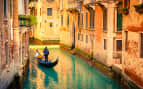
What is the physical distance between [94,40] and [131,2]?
6.23 metres

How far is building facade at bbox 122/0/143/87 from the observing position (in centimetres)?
884

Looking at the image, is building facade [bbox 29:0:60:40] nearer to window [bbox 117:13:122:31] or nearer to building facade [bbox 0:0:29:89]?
window [bbox 117:13:122:31]

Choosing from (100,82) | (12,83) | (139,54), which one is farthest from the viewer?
(100,82)

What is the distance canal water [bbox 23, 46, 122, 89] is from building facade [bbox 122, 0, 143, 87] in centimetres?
124

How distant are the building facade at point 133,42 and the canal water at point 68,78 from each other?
4.06 ft

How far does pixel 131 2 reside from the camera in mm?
9695

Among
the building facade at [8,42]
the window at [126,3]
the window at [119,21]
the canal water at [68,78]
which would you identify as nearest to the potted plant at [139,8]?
the window at [126,3]

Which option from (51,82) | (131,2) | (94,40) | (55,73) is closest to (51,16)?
(94,40)

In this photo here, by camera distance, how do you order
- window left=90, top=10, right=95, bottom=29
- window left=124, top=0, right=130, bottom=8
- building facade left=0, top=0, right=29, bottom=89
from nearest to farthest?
1. building facade left=0, top=0, right=29, bottom=89
2. window left=124, top=0, right=130, bottom=8
3. window left=90, top=10, right=95, bottom=29

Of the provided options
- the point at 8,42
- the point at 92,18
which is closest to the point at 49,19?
the point at 92,18

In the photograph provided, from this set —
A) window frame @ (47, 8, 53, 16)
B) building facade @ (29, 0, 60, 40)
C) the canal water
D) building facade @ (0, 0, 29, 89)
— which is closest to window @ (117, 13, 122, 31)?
the canal water

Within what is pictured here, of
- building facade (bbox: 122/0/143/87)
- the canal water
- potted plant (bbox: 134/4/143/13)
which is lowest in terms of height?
the canal water

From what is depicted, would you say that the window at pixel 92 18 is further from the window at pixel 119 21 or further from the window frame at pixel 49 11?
the window frame at pixel 49 11

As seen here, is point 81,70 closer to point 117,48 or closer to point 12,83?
point 117,48
